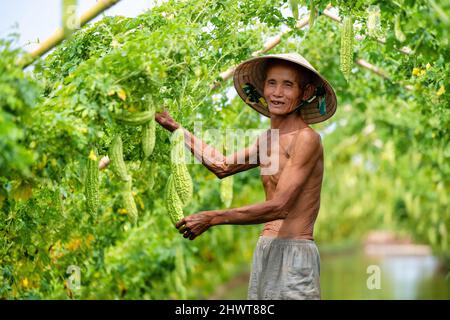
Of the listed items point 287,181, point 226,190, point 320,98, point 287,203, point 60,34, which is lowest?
point 226,190

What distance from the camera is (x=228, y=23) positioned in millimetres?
6746

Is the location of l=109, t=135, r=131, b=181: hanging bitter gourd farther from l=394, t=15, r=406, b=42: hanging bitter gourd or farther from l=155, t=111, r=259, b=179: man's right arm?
l=394, t=15, r=406, b=42: hanging bitter gourd

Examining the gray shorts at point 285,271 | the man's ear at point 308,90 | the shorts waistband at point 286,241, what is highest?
the man's ear at point 308,90

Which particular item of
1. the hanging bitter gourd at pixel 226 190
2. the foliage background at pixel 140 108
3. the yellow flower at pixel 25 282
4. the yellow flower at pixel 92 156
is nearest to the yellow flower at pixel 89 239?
the foliage background at pixel 140 108

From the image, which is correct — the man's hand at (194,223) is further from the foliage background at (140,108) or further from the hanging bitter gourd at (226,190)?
the hanging bitter gourd at (226,190)

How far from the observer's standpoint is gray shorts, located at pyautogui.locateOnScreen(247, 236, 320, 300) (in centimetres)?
518

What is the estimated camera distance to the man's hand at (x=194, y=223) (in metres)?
5.00

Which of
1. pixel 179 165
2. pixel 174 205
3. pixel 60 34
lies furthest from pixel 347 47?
pixel 60 34

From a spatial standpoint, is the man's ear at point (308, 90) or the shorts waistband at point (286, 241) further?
the man's ear at point (308, 90)

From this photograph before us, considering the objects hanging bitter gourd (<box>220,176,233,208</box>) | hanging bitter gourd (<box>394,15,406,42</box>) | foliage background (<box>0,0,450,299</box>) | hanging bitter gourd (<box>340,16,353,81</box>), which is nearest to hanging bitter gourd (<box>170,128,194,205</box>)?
foliage background (<box>0,0,450,299</box>)

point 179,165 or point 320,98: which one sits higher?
point 320,98

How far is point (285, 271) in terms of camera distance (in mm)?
5207

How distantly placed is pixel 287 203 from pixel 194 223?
0.52 m

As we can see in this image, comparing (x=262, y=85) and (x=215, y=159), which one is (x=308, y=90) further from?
(x=215, y=159)
